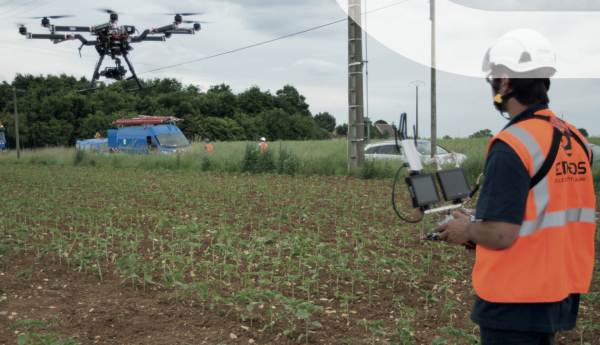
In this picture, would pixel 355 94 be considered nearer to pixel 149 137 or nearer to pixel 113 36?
pixel 113 36

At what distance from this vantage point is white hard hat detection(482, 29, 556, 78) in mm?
1433

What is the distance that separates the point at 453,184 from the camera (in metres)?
1.97

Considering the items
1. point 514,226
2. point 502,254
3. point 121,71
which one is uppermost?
point 121,71

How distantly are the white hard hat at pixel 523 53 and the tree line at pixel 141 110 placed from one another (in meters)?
40.9

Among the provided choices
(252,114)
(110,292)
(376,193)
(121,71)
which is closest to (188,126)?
(252,114)

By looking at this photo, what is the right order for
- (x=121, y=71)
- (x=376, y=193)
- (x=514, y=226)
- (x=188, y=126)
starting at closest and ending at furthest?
(x=514, y=226) → (x=376, y=193) → (x=121, y=71) → (x=188, y=126)

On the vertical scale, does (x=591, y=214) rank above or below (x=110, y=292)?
above

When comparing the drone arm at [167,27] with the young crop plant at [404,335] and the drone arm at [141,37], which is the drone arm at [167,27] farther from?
the young crop plant at [404,335]

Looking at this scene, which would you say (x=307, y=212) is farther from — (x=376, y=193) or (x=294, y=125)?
(x=294, y=125)

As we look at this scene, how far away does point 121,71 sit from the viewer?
16.2m

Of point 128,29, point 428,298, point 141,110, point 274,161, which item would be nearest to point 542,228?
point 428,298

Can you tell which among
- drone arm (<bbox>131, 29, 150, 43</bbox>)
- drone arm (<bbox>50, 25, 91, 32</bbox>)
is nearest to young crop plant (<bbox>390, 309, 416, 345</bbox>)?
drone arm (<bbox>131, 29, 150, 43</bbox>)

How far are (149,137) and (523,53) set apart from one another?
25239mm

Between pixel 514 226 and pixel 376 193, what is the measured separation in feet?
30.4
